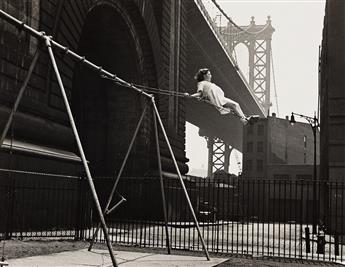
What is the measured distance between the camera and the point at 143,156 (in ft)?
80.4

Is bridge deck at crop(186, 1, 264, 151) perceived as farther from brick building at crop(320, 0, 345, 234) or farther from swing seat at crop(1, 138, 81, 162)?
swing seat at crop(1, 138, 81, 162)

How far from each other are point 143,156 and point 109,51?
4.95 meters

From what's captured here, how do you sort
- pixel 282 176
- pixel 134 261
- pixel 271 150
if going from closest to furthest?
1. pixel 134 261
2. pixel 282 176
3. pixel 271 150

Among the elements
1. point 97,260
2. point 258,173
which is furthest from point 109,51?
point 258,173

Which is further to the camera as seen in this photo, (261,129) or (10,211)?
(261,129)

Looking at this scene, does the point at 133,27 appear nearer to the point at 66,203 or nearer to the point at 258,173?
the point at 66,203

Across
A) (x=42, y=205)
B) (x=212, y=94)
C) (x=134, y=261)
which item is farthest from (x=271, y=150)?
(x=134, y=261)

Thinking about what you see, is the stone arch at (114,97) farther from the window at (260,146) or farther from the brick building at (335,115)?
the window at (260,146)

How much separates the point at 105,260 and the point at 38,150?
5653mm

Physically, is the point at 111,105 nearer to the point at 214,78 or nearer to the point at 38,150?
the point at 38,150

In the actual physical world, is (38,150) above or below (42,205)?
above

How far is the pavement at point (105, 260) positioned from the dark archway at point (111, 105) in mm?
12891

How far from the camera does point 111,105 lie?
2502cm

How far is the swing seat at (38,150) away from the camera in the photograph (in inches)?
531
